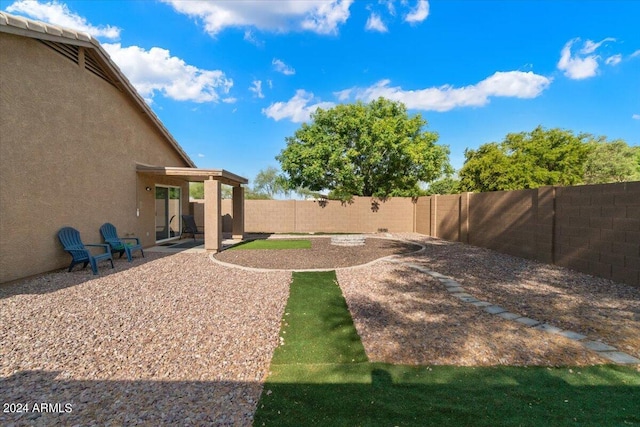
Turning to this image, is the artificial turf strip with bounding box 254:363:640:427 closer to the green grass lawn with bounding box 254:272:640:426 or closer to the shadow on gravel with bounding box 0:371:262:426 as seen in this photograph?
the green grass lawn with bounding box 254:272:640:426

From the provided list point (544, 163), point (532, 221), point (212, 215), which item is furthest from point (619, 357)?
point (544, 163)

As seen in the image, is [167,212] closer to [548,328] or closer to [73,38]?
[73,38]

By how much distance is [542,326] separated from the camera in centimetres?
392

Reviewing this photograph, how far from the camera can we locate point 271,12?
11.0 metres

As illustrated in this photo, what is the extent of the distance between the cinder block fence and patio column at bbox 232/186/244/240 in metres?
3.67

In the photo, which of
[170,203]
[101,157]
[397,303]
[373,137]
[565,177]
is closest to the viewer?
[397,303]

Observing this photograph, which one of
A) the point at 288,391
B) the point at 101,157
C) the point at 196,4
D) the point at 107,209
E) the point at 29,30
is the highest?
the point at 196,4

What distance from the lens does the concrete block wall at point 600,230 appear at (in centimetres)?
565

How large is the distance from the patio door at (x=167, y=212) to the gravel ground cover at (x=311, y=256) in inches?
183

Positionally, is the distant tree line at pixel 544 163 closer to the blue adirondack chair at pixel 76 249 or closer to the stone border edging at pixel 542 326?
the stone border edging at pixel 542 326

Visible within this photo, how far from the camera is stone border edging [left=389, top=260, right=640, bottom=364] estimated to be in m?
3.16

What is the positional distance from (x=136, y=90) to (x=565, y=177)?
107 ft

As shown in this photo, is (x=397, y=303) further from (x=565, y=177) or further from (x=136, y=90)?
(x=565, y=177)

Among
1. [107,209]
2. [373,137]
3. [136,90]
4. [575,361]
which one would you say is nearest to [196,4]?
[136,90]
